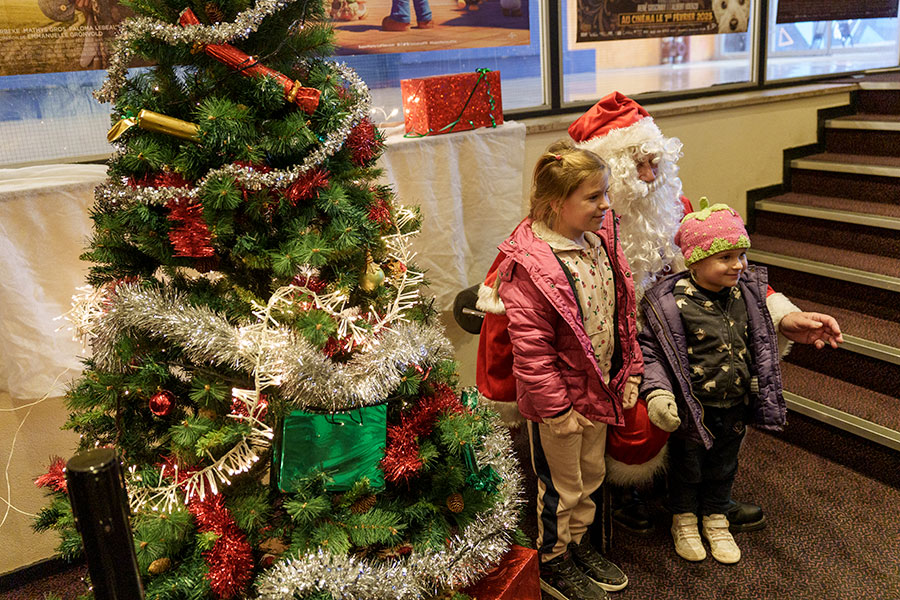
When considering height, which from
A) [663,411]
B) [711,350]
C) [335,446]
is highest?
[335,446]

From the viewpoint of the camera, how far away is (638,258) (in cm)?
233

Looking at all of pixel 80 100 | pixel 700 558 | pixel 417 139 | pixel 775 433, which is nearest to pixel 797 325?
pixel 700 558

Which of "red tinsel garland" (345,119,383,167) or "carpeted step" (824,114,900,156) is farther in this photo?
"carpeted step" (824,114,900,156)

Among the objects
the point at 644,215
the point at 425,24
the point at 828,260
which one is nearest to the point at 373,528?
the point at 644,215

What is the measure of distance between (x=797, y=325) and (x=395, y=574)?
1477mm

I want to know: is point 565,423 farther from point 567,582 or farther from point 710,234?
point 710,234

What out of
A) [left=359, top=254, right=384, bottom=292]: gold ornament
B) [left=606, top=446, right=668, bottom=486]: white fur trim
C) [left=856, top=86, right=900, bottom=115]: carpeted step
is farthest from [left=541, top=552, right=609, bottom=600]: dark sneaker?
[left=856, top=86, right=900, bottom=115]: carpeted step

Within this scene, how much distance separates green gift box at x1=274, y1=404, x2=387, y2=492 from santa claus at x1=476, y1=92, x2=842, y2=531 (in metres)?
0.68

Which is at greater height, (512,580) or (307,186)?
(307,186)

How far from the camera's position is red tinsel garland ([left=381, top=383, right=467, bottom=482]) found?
1574 millimetres

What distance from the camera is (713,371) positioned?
2205mm

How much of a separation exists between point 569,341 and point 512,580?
63 cm

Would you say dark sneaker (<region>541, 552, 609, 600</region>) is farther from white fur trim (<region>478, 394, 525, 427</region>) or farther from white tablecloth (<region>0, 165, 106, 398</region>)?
white tablecloth (<region>0, 165, 106, 398</region>)

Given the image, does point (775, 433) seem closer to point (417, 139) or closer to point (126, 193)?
point (417, 139)
